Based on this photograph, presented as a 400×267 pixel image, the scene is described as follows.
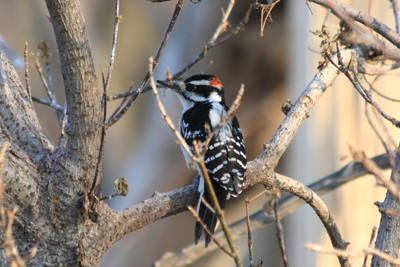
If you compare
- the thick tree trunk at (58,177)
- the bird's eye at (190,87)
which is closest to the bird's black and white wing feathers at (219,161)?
the bird's eye at (190,87)

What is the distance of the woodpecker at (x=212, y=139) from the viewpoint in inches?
109

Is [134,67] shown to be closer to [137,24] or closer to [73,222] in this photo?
[137,24]

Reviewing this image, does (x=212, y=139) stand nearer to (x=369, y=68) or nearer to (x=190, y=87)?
(x=190, y=87)

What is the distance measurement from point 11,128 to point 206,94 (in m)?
2.00

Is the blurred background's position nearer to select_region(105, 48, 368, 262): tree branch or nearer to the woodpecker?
the woodpecker

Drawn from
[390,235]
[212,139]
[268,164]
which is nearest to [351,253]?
[390,235]

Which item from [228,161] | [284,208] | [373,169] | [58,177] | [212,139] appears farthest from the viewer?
[284,208]

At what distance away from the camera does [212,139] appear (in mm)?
3100

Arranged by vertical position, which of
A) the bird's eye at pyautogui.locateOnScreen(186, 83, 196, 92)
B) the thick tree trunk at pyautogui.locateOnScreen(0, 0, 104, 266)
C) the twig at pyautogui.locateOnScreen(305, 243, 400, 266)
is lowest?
the twig at pyautogui.locateOnScreen(305, 243, 400, 266)

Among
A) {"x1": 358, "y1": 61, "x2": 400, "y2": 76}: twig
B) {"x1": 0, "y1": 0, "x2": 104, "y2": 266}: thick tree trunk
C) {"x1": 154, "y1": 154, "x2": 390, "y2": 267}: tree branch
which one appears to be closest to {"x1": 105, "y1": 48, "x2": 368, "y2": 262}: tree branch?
{"x1": 358, "y1": 61, "x2": 400, "y2": 76}: twig

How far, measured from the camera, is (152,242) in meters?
6.59

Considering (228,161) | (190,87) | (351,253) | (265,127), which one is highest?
(265,127)

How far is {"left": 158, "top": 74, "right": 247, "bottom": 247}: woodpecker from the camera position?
109 inches

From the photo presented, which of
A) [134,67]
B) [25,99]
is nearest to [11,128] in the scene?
[25,99]
